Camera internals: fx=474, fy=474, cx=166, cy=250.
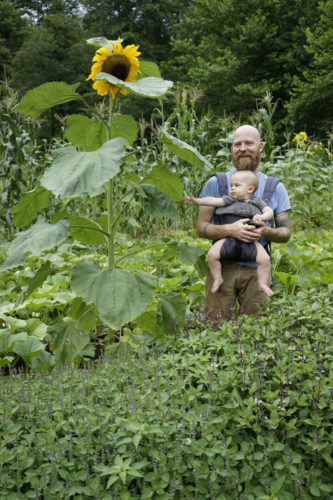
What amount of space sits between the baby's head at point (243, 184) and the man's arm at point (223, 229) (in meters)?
0.17

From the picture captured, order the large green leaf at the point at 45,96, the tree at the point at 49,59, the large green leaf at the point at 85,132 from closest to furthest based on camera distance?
1. the large green leaf at the point at 45,96
2. the large green leaf at the point at 85,132
3. the tree at the point at 49,59

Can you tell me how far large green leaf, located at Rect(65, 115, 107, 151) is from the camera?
Result: 101 inches

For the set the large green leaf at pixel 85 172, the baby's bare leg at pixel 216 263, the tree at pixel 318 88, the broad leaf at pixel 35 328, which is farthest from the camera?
the tree at pixel 318 88

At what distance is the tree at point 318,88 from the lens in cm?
Answer: 1551

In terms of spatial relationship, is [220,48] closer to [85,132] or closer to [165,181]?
[85,132]

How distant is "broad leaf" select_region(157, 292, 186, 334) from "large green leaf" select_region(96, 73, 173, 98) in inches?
42.5

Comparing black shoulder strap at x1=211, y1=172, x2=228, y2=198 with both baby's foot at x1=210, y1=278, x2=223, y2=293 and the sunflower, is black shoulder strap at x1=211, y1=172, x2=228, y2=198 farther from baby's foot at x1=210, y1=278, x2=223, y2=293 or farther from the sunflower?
the sunflower

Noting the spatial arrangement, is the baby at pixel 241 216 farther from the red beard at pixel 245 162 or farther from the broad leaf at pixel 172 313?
the broad leaf at pixel 172 313

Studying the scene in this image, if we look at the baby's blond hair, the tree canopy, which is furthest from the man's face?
the tree canopy

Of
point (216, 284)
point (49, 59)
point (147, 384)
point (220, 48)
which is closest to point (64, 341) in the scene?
point (147, 384)

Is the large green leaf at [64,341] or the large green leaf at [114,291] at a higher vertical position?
the large green leaf at [114,291]

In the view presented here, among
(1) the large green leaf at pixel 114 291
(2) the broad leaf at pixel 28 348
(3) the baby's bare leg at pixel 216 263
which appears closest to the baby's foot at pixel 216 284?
(3) the baby's bare leg at pixel 216 263

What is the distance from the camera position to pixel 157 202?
263 centimetres

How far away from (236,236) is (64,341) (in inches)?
45.2
